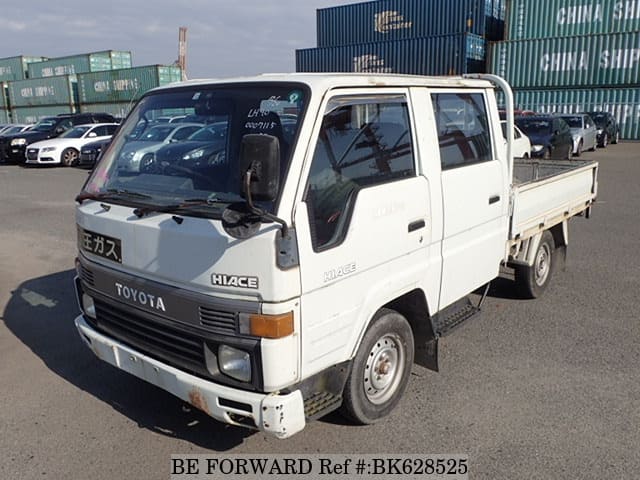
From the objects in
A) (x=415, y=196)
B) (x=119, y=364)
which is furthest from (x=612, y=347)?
(x=119, y=364)

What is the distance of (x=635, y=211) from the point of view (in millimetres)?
10125

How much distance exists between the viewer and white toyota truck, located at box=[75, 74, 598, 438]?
2652mm

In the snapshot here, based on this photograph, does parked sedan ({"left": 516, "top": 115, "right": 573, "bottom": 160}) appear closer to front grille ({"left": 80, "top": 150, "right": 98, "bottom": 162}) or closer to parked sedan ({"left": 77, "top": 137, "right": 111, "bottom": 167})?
parked sedan ({"left": 77, "top": 137, "right": 111, "bottom": 167})

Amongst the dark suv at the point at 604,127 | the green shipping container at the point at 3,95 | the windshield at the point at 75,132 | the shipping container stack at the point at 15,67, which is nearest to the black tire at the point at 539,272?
the windshield at the point at 75,132

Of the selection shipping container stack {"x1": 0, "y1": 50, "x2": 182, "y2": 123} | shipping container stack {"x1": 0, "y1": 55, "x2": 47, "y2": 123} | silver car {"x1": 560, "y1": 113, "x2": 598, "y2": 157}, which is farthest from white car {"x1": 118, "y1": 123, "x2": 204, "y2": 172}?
shipping container stack {"x1": 0, "y1": 55, "x2": 47, "y2": 123}

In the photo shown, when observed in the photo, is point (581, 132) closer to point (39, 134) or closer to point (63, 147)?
point (63, 147)

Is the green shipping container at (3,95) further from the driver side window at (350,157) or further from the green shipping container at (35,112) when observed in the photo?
the driver side window at (350,157)

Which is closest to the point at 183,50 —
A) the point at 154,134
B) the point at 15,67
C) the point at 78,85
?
the point at 154,134

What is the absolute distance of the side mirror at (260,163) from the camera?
2387mm

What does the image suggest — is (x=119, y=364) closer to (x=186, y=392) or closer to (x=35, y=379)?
(x=186, y=392)

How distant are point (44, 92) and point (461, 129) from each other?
40445 millimetres

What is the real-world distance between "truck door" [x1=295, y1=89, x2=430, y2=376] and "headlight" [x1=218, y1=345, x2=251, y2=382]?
0.29 m

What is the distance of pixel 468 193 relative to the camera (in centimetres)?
388

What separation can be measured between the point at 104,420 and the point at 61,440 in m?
0.28
